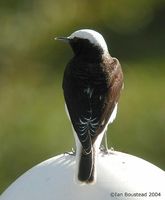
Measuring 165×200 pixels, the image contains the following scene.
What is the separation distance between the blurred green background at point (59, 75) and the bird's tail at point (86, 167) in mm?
3723

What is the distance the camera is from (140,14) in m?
12.7

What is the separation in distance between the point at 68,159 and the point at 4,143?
451 centimetres

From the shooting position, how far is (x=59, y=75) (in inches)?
418

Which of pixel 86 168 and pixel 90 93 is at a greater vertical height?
pixel 90 93

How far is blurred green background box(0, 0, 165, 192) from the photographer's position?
9031 mm

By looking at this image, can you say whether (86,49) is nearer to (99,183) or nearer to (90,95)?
(90,95)

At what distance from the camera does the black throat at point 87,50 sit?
532cm

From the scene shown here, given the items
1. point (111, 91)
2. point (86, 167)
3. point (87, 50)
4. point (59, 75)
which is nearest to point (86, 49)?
point (87, 50)

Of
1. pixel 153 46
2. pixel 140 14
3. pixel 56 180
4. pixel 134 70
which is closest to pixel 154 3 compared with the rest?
pixel 140 14

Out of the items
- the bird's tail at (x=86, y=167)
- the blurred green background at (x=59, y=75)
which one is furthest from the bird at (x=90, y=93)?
the blurred green background at (x=59, y=75)

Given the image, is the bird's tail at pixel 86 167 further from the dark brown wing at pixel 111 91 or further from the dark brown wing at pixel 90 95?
the dark brown wing at pixel 111 91

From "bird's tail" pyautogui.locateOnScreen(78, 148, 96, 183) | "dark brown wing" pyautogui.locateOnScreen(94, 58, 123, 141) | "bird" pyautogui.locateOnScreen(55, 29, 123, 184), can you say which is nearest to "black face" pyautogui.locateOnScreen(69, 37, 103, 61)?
"bird" pyautogui.locateOnScreen(55, 29, 123, 184)

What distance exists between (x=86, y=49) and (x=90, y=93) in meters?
0.44

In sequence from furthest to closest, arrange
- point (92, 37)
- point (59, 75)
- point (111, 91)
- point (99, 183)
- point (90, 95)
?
point (59, 75), point (92, 37), point (111, 91), point (90, 95), point (99, 183)
